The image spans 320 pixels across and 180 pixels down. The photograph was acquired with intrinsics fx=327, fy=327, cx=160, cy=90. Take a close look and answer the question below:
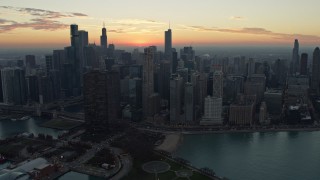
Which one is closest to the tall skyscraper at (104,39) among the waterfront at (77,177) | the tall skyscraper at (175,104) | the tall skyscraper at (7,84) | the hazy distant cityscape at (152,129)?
the hazy distant cityscape at (152,129)

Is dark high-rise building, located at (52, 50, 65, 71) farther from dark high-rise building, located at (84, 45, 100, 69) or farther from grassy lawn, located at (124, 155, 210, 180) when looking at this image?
grassy lawn, located at (124, 155, 210, 180)

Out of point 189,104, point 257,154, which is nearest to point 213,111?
point 189,104

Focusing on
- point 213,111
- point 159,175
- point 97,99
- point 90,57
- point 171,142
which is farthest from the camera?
point 90,57

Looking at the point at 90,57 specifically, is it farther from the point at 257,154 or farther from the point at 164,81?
the point at 257,154

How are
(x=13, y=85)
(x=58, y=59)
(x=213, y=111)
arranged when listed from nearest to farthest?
(x=213, y=111) → (x=13, y=85) → (x=58, y=59)

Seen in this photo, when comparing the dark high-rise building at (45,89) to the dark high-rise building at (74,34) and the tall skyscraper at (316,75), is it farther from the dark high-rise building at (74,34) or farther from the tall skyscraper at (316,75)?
the tall skyscraper at (316,75)

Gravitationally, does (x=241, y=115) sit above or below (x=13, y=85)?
below

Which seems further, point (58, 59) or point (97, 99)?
point (58, 59)
